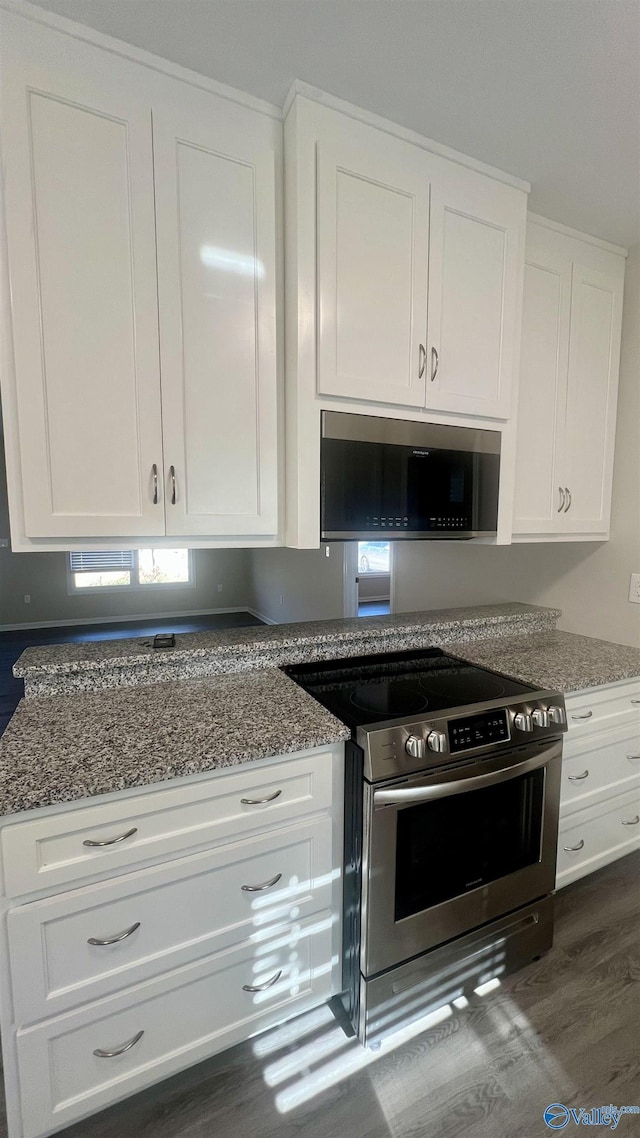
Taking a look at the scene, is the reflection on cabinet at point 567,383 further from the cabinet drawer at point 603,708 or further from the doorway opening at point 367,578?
the doorway opening at point 367,578

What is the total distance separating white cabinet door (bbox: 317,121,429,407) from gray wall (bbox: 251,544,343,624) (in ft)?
9.53

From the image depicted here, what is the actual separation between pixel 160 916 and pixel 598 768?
5.28ft

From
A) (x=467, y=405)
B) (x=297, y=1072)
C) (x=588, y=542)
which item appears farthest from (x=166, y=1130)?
(x=588, y=542)

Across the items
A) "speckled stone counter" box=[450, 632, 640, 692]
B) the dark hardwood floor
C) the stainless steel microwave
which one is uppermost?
the stainless steel microwave

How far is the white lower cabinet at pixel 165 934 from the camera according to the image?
982mm

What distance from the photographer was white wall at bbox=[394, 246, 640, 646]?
2238mm

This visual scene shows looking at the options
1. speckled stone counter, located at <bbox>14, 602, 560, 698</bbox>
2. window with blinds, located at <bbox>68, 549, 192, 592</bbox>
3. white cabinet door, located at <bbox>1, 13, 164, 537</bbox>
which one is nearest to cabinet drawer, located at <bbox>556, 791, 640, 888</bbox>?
speckled stone counter, located at <bbox>14, 602, 560, 698</bbox>

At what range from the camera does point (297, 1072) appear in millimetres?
1258

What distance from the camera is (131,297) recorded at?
1.29 metres

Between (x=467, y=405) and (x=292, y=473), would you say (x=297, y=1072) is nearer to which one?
(x=292, y=473)

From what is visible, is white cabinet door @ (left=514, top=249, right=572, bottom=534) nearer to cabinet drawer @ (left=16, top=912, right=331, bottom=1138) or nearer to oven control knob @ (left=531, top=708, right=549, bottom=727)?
oven control knob @ (left=531, top=708, right=549, bottom=727)

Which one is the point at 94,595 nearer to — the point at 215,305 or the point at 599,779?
the point at 215,305

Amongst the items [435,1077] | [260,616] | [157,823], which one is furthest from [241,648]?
[260,616]

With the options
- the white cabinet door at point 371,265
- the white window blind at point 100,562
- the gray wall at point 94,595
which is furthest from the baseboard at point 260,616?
the white cabinet door at point 371,265
